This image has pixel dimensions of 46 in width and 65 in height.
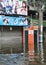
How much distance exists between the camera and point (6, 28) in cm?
3850

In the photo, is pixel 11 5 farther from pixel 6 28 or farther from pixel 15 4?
pixel 6 28

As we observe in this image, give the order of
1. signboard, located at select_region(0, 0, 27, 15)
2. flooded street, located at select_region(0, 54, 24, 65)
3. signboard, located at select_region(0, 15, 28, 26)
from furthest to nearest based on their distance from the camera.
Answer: signboard, located at select_region(0, 0, 27, 15) < signboard, located at select_region(0, 15, 28, 26) < flooded street, located at select_region(0, 54, 24, 65)

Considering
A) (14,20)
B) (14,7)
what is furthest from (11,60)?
(14,7)

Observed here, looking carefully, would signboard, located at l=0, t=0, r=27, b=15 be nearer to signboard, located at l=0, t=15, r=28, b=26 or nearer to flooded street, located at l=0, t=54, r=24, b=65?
signboard, located at l=0, t=15, r=28, b=26

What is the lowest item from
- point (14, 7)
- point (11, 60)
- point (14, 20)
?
point (11, 60)

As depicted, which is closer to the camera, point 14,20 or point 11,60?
point 11,60

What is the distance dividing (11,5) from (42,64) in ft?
84.6

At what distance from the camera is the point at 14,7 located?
38.8m

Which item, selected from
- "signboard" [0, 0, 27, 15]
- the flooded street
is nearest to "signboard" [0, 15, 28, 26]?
"signboard" [0, 0, 27, 15]

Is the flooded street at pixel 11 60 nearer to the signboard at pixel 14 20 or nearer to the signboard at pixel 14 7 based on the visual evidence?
the signboard at pixel 14 20

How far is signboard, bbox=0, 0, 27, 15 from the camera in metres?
38.4

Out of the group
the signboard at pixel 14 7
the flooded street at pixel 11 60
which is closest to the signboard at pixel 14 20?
the signboard at pixel 14 7

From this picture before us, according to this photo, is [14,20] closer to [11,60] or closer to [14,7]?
[14,7]

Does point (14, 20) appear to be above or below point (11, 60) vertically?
→ above
